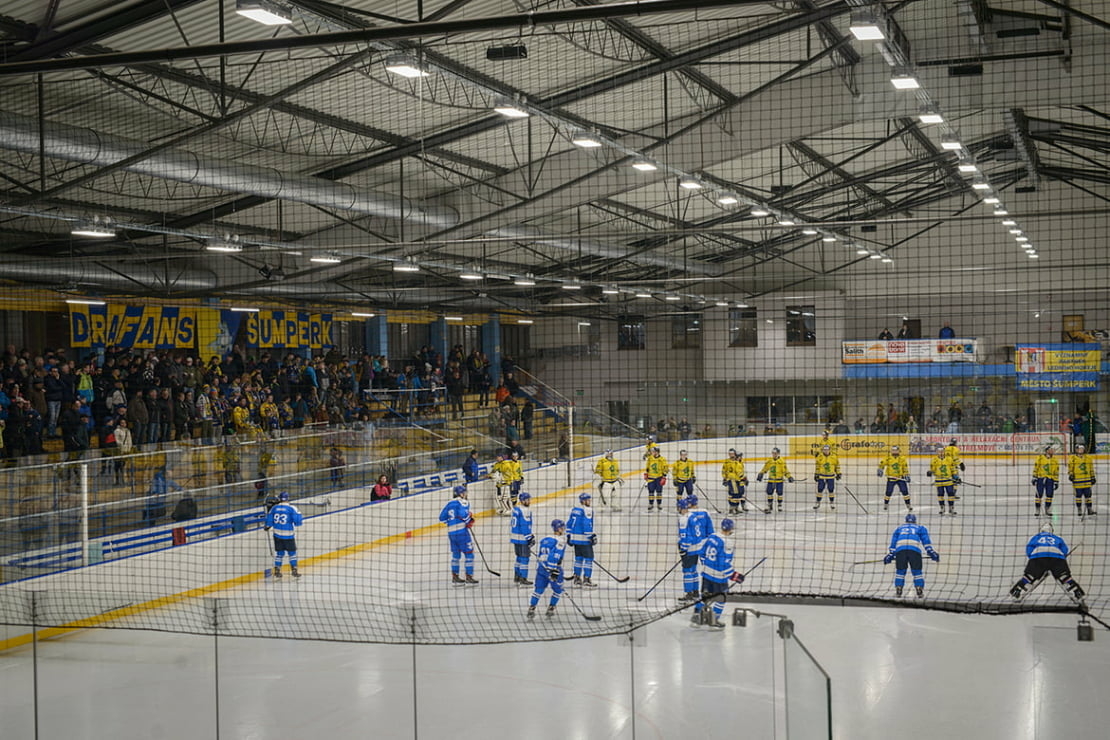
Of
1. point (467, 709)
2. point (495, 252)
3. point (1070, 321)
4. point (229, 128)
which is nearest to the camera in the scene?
point (467, 709)

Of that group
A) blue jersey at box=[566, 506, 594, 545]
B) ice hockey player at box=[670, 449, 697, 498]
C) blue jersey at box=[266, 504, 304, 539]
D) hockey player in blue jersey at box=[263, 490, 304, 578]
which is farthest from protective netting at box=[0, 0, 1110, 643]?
ice hockey player at box=[670, 449, 697, 498]

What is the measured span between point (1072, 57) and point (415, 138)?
8588 mm

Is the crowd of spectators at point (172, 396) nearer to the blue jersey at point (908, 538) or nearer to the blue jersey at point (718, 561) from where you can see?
the blue jersey at point (718, 561)

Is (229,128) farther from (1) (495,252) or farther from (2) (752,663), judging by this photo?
(1) (495,252)

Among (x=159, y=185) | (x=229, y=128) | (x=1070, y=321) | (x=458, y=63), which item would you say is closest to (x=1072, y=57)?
(x=458, y=63)

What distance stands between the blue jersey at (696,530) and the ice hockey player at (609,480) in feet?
23.9


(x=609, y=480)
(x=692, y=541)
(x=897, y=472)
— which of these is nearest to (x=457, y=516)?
A: (x=692, y=541)

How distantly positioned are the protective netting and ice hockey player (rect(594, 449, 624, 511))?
0.21 metres

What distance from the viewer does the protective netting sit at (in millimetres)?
10484

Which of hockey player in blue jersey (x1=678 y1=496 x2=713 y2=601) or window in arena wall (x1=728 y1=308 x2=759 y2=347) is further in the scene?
window in arena wall (x1=728 y1=308 x2=759 y2=347)

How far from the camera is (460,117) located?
13289mm

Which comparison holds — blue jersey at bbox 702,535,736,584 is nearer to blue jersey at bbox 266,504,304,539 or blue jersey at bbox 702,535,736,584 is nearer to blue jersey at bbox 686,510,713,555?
blue jersey at bbox 686,510,713,555

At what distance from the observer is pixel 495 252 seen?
75.7 ft

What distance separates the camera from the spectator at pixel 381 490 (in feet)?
51.8
